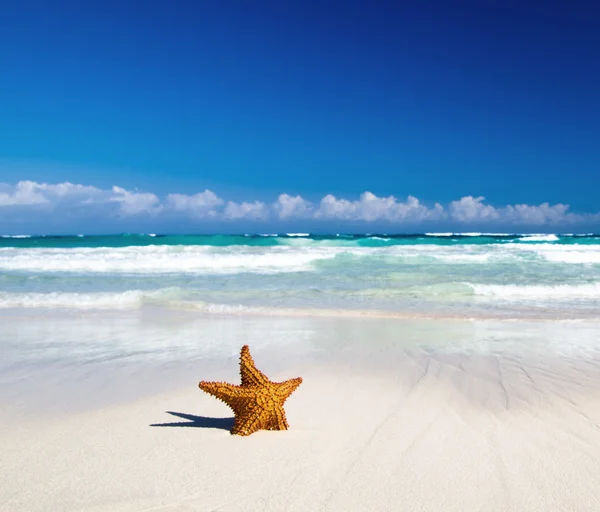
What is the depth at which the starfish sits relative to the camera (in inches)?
141

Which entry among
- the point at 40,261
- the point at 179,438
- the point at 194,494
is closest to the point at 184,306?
the point at 179,438

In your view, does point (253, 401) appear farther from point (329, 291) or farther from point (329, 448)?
point (329, 291)

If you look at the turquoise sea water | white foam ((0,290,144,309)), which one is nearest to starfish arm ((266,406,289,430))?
the turquoise sea water

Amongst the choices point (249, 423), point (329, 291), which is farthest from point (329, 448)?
point (329, 291)

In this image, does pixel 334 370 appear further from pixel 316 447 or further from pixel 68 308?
pixel 68 308

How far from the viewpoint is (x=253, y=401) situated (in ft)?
11.8

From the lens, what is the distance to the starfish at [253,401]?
A: 11.8ft

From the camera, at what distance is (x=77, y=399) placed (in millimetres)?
4660

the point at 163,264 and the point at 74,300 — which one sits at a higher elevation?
the point at 163,264

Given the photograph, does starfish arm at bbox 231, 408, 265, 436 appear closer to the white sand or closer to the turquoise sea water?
the white sand

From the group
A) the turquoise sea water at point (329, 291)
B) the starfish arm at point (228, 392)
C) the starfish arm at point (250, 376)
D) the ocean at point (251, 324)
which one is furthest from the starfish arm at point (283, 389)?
the turquoise sea water at point (329, 291)

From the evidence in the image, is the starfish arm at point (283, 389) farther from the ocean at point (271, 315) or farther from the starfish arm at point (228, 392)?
the ocean at point (271, 315)

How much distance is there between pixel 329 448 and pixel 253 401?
2.03ft

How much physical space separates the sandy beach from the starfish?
0.10 metres
